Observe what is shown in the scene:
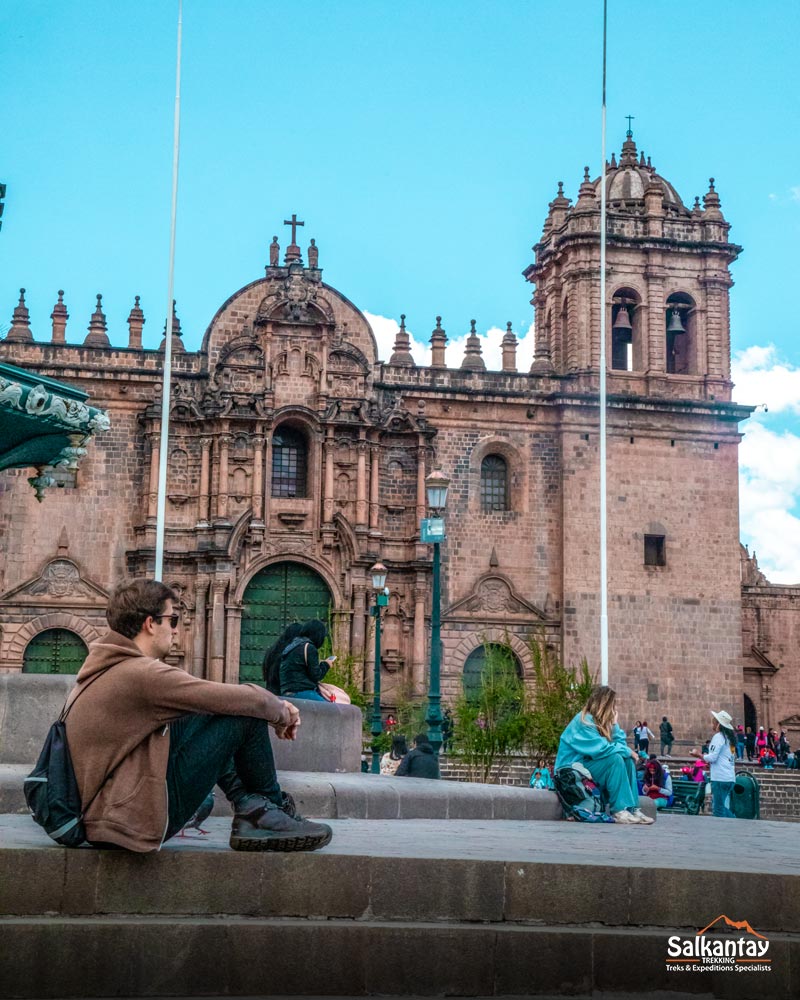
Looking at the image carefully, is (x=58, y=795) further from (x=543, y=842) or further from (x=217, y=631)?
(x=217, y=631)

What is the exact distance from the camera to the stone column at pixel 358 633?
3322 cm


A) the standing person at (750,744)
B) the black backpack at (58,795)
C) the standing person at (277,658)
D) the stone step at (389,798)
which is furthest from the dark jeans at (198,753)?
the standing person at (750,744)

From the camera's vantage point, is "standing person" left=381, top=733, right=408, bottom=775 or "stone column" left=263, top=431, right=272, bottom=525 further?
"stone column" left=263, top=431, right=272, bottom=525

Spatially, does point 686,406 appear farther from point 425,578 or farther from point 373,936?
point 373,936

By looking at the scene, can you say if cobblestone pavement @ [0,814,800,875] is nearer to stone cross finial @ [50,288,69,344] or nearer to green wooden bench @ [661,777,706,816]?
green wooden bench @ [661,777,706,816]

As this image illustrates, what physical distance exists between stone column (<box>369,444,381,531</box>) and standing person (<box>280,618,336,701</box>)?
23.1 metres

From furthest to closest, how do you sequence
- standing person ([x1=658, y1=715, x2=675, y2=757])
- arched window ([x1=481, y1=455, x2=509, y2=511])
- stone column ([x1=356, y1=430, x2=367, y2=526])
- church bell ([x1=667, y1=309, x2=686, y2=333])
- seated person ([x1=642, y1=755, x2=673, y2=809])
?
church bell ([x1=667, y1=309, x2=686, y2=333]) < arched window ([x1=481, y1=455, x2=509, y2=511]) < stone column ([x1=356, y1=430, x2=367, y2=526]) < standing person ([x1=658, y1=715, x2=675, y2=757]) < seated person ([x1=642, y1=755, x2=673, y2=809])

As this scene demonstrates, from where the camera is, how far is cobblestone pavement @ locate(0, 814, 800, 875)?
6.16m

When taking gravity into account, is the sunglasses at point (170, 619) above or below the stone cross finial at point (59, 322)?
below

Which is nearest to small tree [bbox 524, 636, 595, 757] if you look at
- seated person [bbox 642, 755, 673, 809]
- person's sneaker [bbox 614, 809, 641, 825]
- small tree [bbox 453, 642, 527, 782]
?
small tree [bbox 453, 642, 527, 782]

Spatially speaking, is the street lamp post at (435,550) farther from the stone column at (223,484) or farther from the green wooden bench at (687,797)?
the stone column at (223,484)

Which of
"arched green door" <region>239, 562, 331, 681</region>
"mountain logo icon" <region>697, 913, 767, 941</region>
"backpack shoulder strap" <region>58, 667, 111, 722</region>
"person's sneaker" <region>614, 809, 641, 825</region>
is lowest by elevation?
"mountain logo icon" <region>697, 913, 767, 941</region>

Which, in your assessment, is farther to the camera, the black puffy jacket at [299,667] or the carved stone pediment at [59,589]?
the carved stone pediment at [59,589]

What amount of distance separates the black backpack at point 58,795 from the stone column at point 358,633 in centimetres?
2732
